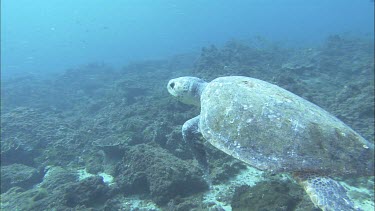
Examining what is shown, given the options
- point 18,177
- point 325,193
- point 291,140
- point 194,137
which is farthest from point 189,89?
point 18,177

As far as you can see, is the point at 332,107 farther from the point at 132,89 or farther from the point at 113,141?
the point at 132,89

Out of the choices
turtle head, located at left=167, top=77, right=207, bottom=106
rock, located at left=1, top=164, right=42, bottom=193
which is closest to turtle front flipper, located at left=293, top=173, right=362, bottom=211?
turtle head, located at left=167, top=77, right=207, bottom=106

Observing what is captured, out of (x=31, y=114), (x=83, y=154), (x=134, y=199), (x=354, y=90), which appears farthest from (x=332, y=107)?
(x=31, y=114)

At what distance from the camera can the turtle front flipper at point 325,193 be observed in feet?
10.3

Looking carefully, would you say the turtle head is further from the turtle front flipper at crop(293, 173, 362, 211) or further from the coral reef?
the turtle front flipper at crop(293, 173, 362, 211)

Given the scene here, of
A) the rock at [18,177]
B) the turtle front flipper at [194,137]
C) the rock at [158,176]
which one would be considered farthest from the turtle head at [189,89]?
the rock at [18,177]

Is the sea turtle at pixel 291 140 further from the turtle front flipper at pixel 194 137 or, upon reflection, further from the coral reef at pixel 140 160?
the coral reef at pixel 140 160

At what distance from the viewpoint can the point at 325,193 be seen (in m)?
3.24

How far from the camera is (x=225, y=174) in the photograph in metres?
5.80

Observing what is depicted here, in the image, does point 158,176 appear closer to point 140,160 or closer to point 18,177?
point 140,160

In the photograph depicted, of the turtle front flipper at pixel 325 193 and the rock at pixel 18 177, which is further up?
the turtle front flipper at pixel 325 193

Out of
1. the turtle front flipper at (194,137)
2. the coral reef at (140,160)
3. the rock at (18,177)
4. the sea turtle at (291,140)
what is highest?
the sea turtle at (291,140)

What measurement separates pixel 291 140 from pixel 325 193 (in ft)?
2.31

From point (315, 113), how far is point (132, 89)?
33.9 ft
